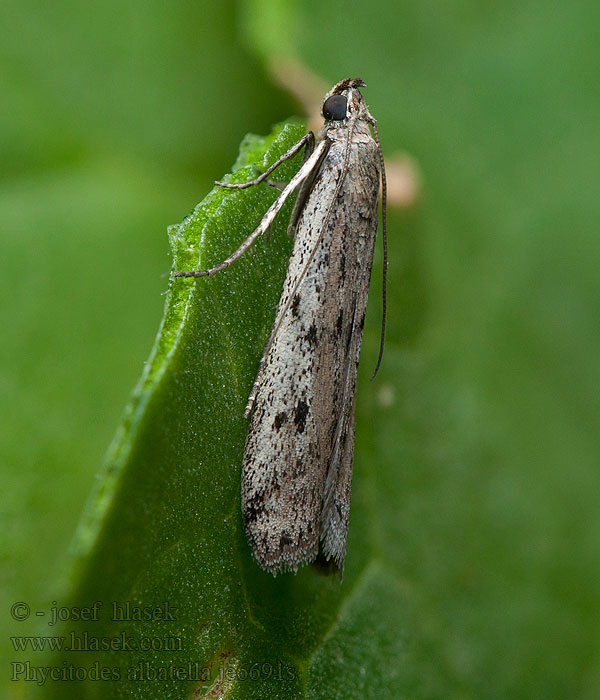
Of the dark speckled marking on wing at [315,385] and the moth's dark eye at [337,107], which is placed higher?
the moth's dark eye at [337,107]

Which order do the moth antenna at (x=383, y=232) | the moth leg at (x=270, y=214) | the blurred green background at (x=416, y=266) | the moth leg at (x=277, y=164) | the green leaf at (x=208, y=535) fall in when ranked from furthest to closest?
the blurred green background at (x=416, y=266), the moth antenna at (x=383, y=232), the moth leg at (x=277, y=164), the moth leg at (x=270, y=214), the green leaf at (x=208, y=535)

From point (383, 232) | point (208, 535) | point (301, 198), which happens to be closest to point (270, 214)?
point (301, 198)

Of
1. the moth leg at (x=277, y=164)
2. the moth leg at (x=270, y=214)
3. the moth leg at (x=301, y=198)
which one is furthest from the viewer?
the moth leg at (x=301, y=198)

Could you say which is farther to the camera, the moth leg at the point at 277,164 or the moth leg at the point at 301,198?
the moth leg at the point at 301,198

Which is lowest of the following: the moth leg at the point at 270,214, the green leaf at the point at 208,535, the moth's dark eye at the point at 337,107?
the green leaf at the point at 208,535

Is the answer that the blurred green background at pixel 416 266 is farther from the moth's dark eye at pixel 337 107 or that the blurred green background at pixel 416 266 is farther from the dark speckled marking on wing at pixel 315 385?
the moth's dark eye at pixel 337 107

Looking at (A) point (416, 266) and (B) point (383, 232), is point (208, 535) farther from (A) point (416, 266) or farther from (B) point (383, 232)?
(A) point (416, 266)

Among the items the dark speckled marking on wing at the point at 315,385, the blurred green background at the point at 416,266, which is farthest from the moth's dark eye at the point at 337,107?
the blurred green background at the point at 416,266
